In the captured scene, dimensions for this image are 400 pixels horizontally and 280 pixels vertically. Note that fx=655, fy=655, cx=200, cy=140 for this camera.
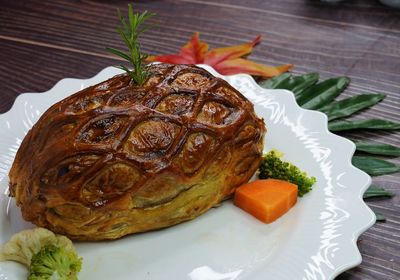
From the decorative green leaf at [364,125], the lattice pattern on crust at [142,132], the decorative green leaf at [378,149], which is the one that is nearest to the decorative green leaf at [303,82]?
the decorative green leaf at [364,125]

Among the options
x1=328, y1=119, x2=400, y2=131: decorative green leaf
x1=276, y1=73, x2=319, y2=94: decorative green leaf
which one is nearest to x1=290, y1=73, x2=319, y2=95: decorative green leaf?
x1=276, y1=73, x2=319, y2=94: decorative green leaf

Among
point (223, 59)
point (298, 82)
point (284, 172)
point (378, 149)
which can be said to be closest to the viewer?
point (284, 172)

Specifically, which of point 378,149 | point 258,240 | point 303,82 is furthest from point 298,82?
point 258,240

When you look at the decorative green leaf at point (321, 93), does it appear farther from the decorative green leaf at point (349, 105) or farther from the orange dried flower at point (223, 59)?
the orange dried flower at point (223, 59)

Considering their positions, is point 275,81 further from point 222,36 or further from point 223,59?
point 222,36

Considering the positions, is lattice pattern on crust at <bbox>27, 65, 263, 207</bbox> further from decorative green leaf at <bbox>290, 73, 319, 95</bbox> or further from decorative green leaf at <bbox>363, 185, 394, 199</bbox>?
decorative green leaf at <bbox>290, 73, 319, 95</bbox>

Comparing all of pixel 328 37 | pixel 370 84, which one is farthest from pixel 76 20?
pixel 370 84

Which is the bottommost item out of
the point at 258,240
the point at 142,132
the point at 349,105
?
the point at 258,240
